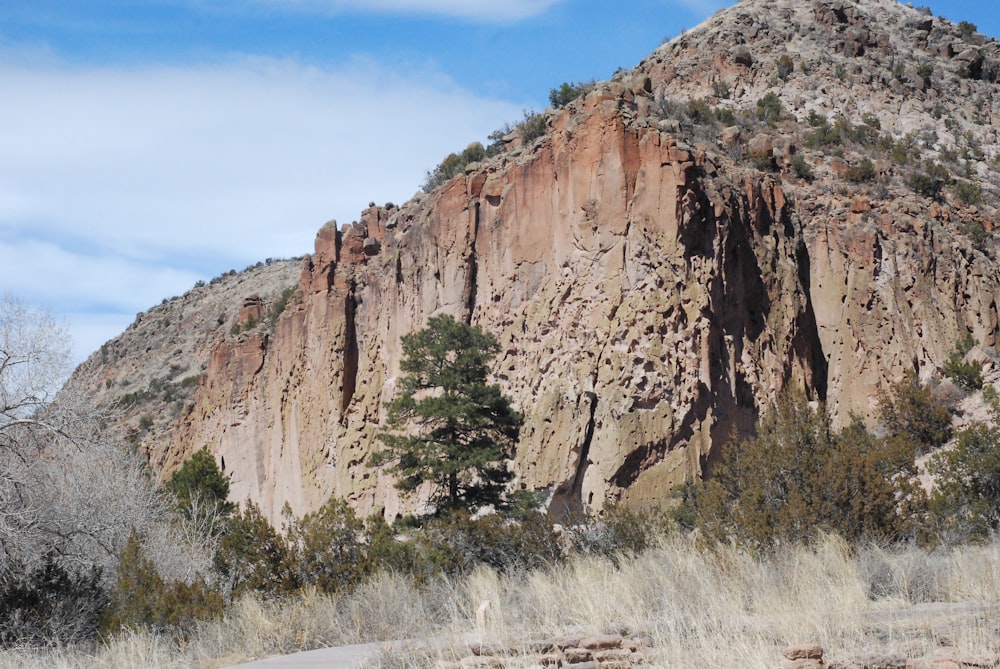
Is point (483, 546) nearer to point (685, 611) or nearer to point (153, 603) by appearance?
point (153, 603)

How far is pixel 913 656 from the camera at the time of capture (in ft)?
27.8

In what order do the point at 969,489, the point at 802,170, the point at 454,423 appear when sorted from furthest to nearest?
the point at 802,170, the point at 454,423, the point at 969,489

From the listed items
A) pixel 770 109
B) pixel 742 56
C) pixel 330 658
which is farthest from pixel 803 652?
pixel 742 56

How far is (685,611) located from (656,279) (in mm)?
17418

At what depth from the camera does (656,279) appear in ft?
88.4

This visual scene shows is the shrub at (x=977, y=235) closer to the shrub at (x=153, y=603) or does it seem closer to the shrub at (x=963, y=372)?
the shrub at (x=963, y=372)

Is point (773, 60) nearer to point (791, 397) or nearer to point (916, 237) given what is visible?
point (916, 237)

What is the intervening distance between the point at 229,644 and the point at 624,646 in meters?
5.21

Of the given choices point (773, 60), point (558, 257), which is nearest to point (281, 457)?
point (558, 257)

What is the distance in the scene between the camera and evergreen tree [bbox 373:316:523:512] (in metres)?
22.7

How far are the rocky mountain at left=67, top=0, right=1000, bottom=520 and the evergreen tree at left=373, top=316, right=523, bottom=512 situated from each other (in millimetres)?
2854

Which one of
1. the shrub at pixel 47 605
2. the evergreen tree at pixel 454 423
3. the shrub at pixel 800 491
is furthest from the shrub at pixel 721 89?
the shrub at pixel 47 605

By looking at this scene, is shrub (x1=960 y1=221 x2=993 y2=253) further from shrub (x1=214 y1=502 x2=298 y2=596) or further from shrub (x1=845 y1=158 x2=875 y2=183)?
shrub (x1=214 y1=502 x2=298 y2=596)

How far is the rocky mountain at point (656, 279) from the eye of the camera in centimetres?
2645
